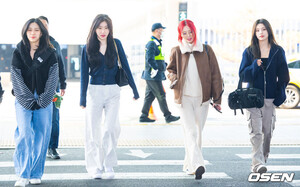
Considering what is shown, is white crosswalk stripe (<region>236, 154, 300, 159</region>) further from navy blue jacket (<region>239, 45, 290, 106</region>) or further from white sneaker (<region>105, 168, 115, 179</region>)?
white sneaker (<region>105, 168, 115, 179</region>)

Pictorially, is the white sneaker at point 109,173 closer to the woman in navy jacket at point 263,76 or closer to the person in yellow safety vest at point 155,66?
the woman in navy jacket at point 263,76

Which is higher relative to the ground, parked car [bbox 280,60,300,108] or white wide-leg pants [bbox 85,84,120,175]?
white wide-leg pants [bbox 85,84,120,175]

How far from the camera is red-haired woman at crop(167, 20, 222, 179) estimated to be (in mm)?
5945

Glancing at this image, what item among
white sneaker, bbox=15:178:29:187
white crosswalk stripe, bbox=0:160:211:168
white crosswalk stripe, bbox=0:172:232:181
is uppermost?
white sneaker, bbox=15:178:29:187

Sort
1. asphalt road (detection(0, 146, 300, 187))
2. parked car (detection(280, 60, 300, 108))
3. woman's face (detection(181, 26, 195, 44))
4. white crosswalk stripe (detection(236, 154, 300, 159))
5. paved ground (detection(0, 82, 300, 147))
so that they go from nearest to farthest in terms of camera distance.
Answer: asphalt road (detection(0, 146, 300, 187)) < woman's face (detection(181, 26, 195, 44)) < white crosswalk stripe (detection(236, 154, 300, 159)) < paved ground (detection(0, 82, 300, 147)) < parked car (detection(280, 60, 300, 108))

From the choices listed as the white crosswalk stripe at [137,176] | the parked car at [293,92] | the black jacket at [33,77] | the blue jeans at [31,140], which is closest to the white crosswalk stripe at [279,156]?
the white crosswalk stripe at [137,176]

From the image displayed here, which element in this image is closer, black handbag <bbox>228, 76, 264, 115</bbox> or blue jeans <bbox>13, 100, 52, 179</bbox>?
blue jeans <bbox>13, 100, 52, 179</bbox>

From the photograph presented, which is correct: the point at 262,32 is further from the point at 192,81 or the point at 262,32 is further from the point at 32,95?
the point at 32,95

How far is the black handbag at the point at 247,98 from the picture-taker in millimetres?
5941

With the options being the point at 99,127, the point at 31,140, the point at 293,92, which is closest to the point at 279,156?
the point at 99,127

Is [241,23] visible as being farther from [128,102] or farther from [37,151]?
[37,151]

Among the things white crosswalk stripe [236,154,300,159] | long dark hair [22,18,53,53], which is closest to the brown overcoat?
long dark hair [22,18,53,53]

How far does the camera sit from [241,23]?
32.3m

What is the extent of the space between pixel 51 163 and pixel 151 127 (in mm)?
3760
